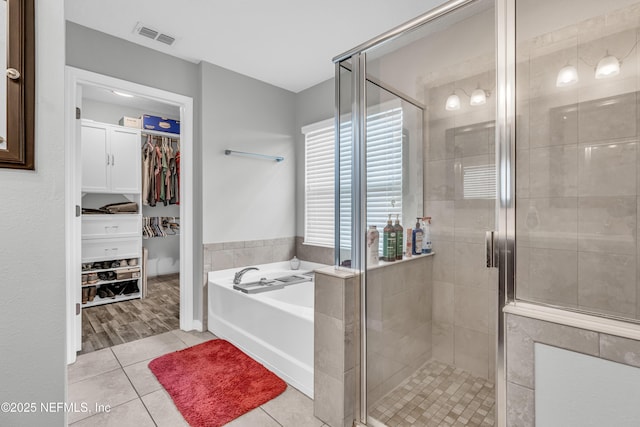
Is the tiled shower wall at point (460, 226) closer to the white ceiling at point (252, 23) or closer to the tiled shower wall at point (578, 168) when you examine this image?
the tiled shower wall at point (578, 168)

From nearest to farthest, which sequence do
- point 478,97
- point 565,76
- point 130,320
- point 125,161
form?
point 565,76 < point 478,97 < point 130,320 < point 125,161

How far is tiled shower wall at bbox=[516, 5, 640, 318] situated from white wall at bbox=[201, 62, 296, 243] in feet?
8.33

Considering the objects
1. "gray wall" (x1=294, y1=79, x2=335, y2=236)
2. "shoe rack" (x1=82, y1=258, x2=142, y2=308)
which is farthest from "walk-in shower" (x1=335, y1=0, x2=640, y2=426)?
"shoe rack" (x1=82, y1=258, x2=142, y2=308)

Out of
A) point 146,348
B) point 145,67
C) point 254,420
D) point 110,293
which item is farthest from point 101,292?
point 254,420

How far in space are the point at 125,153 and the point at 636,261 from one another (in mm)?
4824

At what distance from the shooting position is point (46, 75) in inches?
35.2

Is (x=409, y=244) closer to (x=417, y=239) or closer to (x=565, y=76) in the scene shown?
(x=417, y=239)

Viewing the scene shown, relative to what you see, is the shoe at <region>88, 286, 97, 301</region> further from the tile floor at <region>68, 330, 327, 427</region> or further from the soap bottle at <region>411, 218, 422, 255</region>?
the soap bottle at <region>411, 218, 422, 255</region>

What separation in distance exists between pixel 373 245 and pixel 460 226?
1.44ft

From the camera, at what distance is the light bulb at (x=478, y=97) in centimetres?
136

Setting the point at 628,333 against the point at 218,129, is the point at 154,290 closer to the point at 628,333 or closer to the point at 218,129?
the point at 218,129

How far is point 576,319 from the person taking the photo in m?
1.00

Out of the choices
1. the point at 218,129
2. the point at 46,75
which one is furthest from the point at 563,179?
the point at 218,129

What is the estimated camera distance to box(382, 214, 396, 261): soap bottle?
5.38 feet
